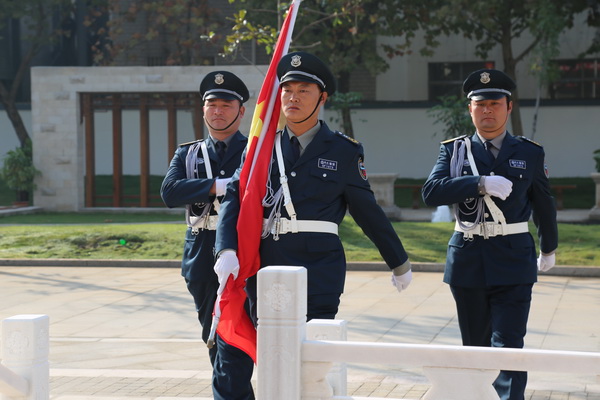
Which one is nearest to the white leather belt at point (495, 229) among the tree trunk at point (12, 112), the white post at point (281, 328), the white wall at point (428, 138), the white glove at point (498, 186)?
the white glove at point (498, 186)

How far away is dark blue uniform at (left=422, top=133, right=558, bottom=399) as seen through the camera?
6.30 m

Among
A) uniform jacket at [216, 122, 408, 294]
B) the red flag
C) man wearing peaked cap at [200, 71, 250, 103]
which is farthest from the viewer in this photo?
man wearing peaked cap at [200, 71, 250, 103]

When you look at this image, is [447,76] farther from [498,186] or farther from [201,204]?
[498,186]

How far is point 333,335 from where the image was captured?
15.0 ft

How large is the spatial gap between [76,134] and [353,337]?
16.7 m

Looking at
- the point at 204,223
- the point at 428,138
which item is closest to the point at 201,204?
the point at 204,223

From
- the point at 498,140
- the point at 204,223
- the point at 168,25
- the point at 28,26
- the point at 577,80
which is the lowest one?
the point at 204,223

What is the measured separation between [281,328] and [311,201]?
1470 millimetres

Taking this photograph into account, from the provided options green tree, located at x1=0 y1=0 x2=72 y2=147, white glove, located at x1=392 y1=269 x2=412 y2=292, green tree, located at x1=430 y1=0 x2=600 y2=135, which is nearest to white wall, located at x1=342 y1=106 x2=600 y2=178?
green tree, located at x1=430 y1=0 x2=600 y2=135

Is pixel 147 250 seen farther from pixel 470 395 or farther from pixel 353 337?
pixel 470 395

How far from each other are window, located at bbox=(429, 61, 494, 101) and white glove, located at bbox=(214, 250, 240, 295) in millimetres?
29210

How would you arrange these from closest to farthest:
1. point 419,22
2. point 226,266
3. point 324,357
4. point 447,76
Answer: point 324,357 < point 226,266 < point 419,22 < point 447,76

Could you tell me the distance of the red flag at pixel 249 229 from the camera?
5598mm

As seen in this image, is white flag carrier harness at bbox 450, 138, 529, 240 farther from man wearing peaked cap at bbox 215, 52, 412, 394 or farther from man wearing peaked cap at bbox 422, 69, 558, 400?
man wearing peaked cap at bbox 215, 52, 412, 394
